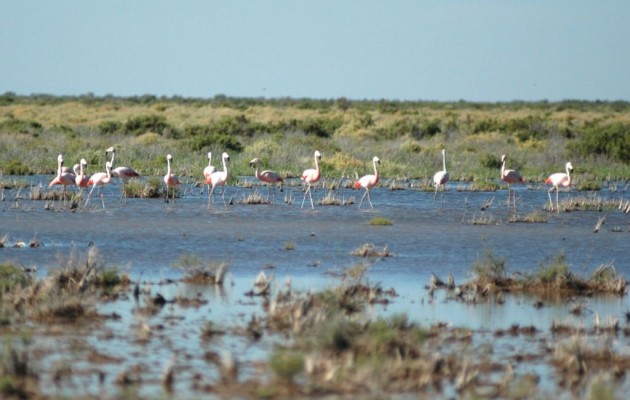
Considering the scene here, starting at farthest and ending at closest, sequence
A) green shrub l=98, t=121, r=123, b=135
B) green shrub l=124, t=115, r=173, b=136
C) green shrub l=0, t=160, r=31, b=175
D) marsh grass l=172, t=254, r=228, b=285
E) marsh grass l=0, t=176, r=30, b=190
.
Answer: green shrub l=98, t=121, r=123, b=135 < green shrub l=124, t=115, r=173, b=136 < green shrub l=0, t=160, r=31, b=175 < marsh grass l=0, t=176, r=30, b=190 < marsh grass l=172, t=254, r=228, b=285

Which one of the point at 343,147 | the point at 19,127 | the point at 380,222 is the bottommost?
the point at 380,222

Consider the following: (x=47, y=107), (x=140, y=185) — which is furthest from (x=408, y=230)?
(x=47, y=107)

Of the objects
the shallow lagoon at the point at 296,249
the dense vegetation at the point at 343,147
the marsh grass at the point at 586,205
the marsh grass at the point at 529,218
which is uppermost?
the dense vegetation at the point at 343,147

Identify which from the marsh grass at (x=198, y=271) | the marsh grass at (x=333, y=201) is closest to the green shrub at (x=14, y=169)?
the marsh grass at (x=333, y=201)

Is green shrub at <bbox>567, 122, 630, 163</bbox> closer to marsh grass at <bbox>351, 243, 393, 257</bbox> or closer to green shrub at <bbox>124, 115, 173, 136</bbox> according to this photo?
green shrub at <bbox>124, 115, 173, 136</bbox>

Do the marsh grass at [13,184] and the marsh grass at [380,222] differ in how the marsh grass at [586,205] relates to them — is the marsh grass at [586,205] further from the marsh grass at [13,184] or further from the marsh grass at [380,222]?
the marsh grass at [13,184]

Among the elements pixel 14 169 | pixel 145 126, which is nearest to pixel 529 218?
pixel 14 169

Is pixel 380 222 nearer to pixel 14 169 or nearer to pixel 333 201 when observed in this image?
pixel 333 201

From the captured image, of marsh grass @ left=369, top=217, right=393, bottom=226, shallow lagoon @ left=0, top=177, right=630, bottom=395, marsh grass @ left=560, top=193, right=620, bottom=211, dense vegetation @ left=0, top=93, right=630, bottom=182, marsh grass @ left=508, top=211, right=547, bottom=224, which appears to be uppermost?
dense vegetation @ left=0, top=93, right=630, bottom=182

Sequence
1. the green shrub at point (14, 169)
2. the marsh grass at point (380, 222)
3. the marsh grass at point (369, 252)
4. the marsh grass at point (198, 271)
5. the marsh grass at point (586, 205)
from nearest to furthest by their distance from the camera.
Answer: the marsh grass at point (198, 271), the marsh grass at point (369, 252), the marsh grass at point (380, 222), the marsh grass at point (586, 205), the green shrub at point (14, 169)

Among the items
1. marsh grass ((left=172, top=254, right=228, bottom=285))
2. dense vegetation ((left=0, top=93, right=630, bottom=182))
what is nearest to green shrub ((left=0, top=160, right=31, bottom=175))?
dense vegetation ((left=0, top=93, right=630, bottom=182))

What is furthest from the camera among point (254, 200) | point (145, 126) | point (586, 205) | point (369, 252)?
point (145, 126)

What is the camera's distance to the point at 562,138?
50094mm

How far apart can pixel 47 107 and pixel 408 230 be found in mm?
66924
